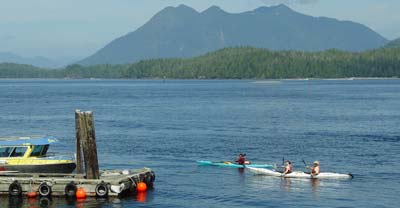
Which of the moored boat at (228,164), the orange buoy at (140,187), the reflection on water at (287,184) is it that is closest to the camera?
the orange buoy at (140,187)

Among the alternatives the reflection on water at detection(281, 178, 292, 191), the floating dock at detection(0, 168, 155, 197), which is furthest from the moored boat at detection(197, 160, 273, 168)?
the floating dock at detection(0, 168, 155, 197)

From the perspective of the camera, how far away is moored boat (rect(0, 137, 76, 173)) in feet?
168

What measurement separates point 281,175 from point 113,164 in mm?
16944

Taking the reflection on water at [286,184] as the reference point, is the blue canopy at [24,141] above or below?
above

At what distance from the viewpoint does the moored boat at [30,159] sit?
2012 inches

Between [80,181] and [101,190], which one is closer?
[101,190]

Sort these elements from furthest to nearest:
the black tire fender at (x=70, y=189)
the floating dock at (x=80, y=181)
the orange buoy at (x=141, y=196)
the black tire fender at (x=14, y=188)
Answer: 1. the orange buoy at (x=141, y=196)
2. the black tire fender at (x=14, y=188)
3. the black tire fender at (x=70, y=189)
4. the floating dock at (x=80, y=181)

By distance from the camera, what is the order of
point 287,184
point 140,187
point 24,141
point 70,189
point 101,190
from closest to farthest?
point 101,190 → point 70,189 → point 140,187 → point 24,141 → point 287,184

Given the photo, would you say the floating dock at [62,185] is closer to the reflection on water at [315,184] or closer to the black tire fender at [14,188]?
the black tire fender at [14,188]

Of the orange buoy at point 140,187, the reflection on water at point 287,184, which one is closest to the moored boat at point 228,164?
the reflection on water at point 287,184

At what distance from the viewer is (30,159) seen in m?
51.6

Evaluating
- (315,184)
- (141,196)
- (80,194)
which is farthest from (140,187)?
(315,184)

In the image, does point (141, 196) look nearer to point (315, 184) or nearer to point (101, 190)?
point (101, 190)

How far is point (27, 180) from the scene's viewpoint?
160 ft
